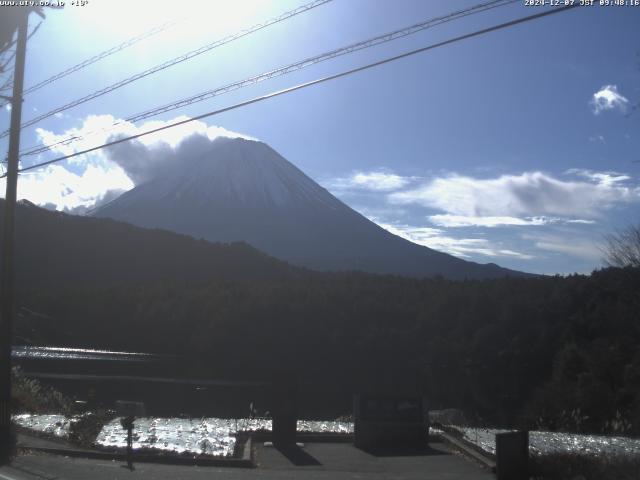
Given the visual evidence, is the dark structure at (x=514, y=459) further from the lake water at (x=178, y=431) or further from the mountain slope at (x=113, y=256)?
the mountain slope at (x=113, y=256)

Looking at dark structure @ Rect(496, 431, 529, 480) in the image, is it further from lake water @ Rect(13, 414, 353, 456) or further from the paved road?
lake water @ Rect(13, 414, 353, 456)

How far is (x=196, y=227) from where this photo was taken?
132 m

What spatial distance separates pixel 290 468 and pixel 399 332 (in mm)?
45591

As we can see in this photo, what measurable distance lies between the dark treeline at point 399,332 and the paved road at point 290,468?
12.4 meters

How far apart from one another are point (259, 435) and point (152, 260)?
75.1m

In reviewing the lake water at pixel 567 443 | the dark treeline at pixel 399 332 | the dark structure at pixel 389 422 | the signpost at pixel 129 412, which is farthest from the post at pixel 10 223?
the dark treeline at pixel 399 332

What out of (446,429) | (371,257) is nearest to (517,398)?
(446,429)

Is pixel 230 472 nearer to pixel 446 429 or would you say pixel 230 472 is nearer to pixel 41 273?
pixel 446 429

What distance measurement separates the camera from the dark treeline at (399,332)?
30.9 meters

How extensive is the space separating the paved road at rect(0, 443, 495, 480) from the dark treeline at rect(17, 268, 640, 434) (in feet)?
40.8

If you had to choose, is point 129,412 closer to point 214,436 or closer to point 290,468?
point 290,468

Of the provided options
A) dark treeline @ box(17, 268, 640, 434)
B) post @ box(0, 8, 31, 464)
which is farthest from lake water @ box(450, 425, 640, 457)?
dark treeline @ box(17, 268, 640, 434)

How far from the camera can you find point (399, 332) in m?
55.5

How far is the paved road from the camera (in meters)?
9.45
